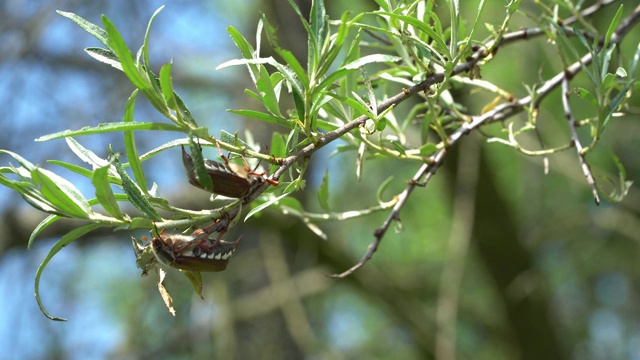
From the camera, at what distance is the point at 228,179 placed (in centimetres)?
51

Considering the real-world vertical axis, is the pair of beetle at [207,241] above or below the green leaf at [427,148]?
above

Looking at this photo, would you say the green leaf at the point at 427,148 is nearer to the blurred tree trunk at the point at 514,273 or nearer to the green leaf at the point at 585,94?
the green leaf at the point at 585,94

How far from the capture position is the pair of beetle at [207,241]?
0.51 metres

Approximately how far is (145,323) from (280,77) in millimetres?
2108

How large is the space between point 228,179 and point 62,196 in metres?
0.13

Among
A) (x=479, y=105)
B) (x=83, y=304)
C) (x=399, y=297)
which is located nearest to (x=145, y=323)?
(x=83, y=304)

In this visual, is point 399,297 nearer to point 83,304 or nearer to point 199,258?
point 83,304

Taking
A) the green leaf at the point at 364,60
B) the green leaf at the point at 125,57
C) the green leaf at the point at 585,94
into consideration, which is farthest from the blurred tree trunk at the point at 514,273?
the green leaf at the point at 125,57

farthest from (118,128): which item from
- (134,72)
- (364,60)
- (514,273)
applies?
(514,273)

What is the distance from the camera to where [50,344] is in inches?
81.2

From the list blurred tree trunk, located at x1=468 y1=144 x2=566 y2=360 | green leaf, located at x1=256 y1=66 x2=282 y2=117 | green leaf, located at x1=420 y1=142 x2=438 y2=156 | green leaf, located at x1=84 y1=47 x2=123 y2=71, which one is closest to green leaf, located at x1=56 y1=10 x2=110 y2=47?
green leaf, located at x1=84 y1=47 x2=123 y2=71

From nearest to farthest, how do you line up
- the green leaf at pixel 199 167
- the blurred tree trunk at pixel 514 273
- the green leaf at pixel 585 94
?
the green leaf at pixel 199 167
the green leaf at pixel 585 94
the blurred tree trunk at pixel 514 273

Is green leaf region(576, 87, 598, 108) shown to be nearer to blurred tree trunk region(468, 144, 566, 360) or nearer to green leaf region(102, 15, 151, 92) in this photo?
green leaf region(102, 15, 151, 92)

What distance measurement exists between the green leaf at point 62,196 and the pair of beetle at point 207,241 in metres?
0.06
